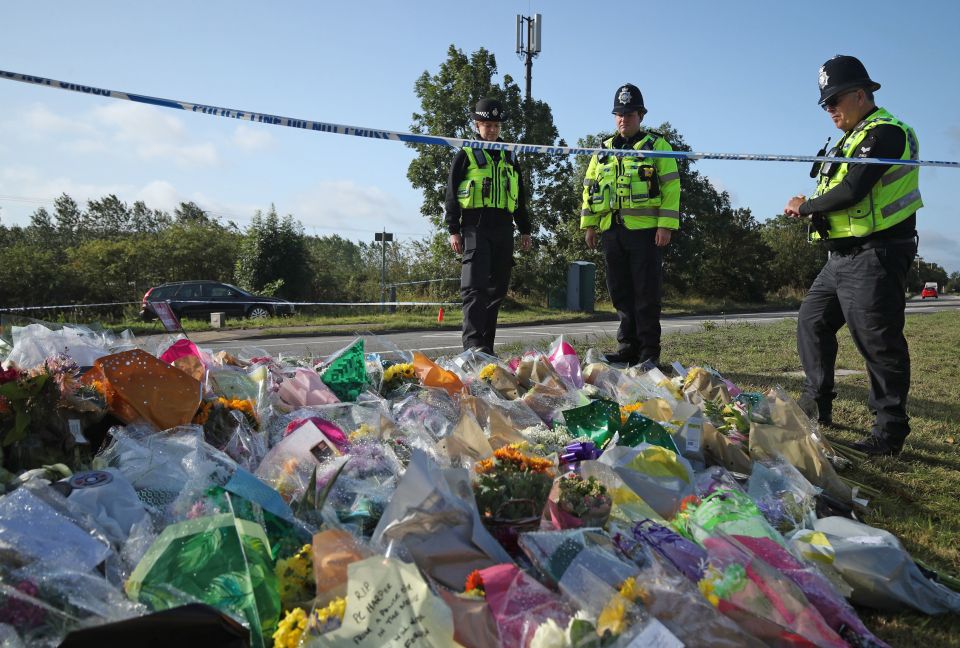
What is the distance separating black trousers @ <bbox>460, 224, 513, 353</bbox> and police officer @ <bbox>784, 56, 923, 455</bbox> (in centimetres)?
231

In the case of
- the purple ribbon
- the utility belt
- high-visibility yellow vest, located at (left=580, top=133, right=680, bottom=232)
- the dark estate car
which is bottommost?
the purple ribbon

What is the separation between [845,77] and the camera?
376 cm

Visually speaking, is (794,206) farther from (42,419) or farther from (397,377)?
(42,419)

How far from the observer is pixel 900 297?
3.62m

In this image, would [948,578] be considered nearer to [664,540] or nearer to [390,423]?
[664,540]

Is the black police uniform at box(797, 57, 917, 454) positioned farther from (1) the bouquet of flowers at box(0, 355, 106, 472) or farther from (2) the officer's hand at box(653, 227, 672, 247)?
(1) the bouquet of flowers at box(0, 355, 106, 472)

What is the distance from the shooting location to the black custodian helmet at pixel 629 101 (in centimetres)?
525

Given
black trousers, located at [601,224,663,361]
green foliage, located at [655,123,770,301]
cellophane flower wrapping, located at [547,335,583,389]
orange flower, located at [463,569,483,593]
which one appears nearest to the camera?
orange flower, located at [463,569,483,593]

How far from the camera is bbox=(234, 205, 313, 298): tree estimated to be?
2112 cm

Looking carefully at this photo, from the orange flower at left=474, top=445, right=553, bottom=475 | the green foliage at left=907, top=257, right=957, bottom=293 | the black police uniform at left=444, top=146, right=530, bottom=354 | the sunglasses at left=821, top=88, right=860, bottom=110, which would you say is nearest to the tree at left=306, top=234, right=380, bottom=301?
the black police uniform at left=444, top=146, right=530, bottom=354

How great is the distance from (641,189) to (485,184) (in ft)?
3.83

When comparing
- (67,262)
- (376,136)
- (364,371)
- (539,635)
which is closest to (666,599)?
(539,635)

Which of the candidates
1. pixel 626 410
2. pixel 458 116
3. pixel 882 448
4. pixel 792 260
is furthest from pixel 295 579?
pixel 792 260

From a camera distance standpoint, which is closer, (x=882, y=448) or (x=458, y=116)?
(x=882, y=448)
